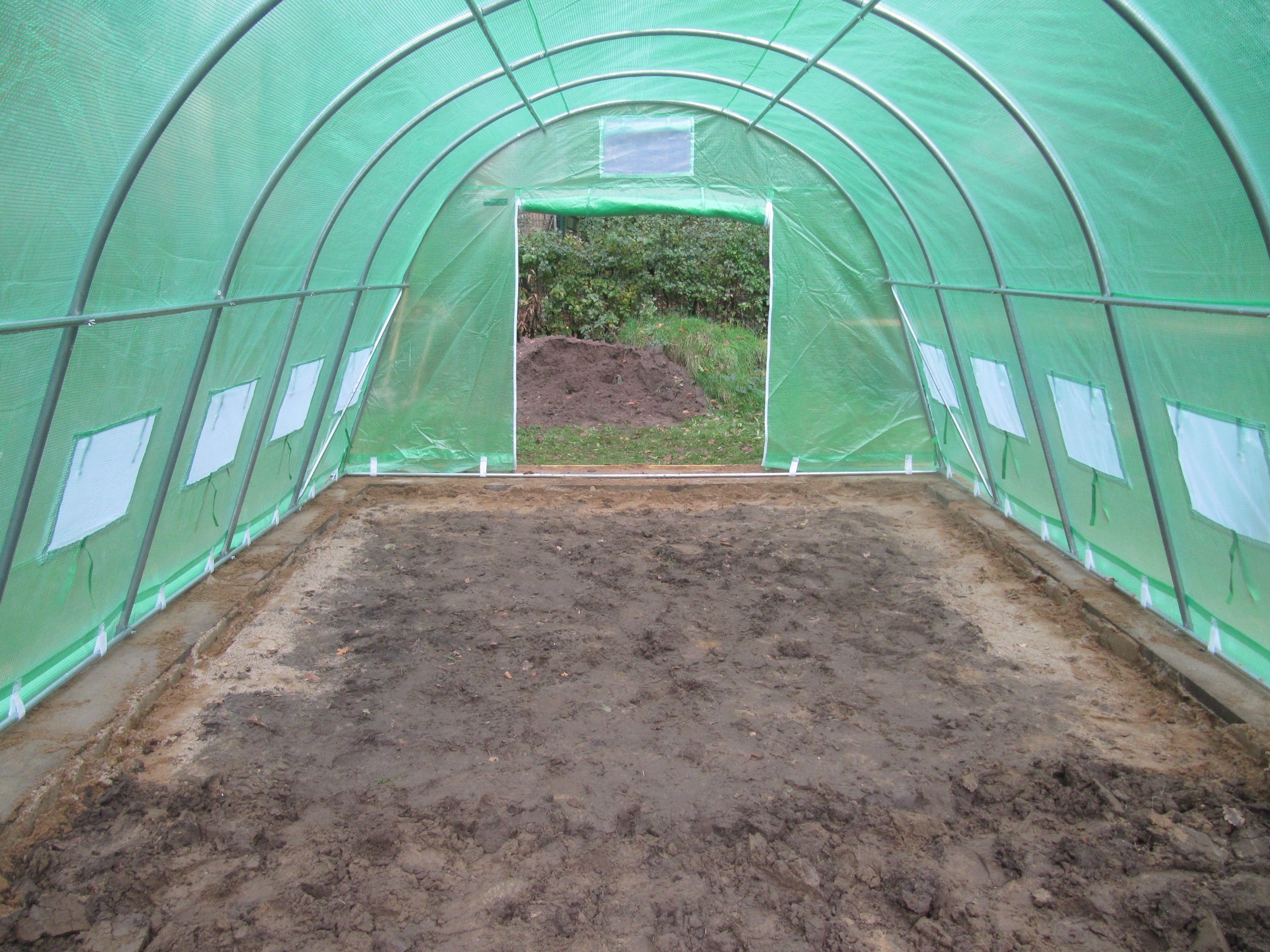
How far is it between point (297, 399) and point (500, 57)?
318 cm

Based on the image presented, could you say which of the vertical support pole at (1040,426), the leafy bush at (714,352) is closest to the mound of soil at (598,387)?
the leafy bush at (714,352)

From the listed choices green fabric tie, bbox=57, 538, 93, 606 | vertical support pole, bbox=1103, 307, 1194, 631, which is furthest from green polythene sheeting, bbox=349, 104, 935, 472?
green fabric tie, bbox=57, 538, 93, 606

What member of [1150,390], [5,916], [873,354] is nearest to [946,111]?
[1150,390]

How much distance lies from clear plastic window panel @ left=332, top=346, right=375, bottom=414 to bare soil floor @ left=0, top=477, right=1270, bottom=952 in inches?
99.3

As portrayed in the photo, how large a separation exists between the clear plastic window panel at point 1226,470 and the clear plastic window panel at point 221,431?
19.3 feet

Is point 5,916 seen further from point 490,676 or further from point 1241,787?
point 1241,787

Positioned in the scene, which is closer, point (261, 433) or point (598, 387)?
point (261, 433)

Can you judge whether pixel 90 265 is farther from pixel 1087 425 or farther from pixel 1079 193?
pixel 1087 425

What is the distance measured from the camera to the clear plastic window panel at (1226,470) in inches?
175

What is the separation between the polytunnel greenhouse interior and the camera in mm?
4133

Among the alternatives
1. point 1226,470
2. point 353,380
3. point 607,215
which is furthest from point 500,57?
point 1226,470

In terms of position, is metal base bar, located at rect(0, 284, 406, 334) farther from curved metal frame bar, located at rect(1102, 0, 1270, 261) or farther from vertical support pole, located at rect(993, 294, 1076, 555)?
vertical support pole, located at rect(993, 294, 1076, 555)

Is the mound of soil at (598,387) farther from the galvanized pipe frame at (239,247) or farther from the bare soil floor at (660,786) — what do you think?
the galvanized pipe frame at (239,247)

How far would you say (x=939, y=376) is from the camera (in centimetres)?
918
